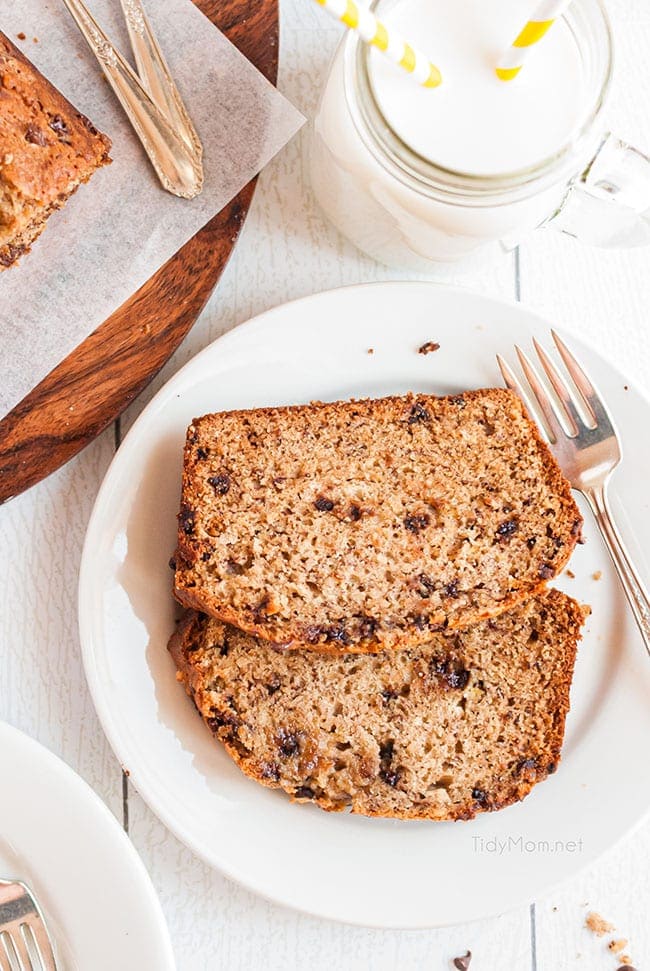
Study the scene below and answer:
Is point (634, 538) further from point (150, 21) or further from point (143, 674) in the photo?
point (150, 21)

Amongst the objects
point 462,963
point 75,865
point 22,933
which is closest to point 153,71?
point 75,865

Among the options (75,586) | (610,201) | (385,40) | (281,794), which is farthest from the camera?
(75,586)

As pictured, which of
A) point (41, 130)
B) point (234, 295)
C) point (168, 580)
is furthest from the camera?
point (234, 295)

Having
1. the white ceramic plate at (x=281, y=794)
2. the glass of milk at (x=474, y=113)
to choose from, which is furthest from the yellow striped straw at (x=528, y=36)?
the white ceramic plate at (x=281, y=794)

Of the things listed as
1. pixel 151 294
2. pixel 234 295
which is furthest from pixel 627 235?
pixel 151 294

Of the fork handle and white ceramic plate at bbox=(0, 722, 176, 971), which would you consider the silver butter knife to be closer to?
the fork handle

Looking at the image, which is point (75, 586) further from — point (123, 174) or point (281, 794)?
point (123, 174)

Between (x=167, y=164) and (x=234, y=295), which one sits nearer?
(x=167, y=164)
